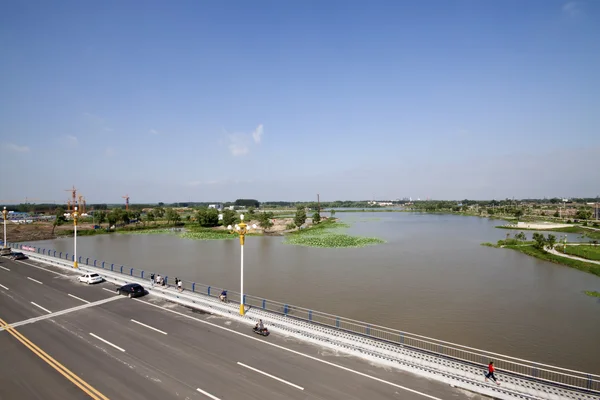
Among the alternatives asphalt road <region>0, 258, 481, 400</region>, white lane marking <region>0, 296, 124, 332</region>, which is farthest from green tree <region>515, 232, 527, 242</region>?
white lane marking <region>0, 296, 124, 332</region>

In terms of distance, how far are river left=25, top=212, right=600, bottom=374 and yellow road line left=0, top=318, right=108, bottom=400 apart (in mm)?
17385

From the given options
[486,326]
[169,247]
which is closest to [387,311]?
[486,326]

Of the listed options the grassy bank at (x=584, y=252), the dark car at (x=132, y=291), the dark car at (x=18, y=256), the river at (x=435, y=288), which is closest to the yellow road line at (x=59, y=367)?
the dark car at (x=132, y=291)

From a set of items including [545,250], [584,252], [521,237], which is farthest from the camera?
[521,237]

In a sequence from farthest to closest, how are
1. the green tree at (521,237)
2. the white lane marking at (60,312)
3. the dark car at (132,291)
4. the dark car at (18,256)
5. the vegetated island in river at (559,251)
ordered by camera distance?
the green tree at (521,237), the vegetated island in river at (559,251), the dark car at (18,256), the dark car at (132,291), the white lane marking at (60,312)

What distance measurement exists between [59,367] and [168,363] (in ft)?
15.3

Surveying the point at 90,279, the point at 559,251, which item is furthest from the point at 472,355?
the point at 559,251

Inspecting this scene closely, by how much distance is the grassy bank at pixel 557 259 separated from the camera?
4300cm

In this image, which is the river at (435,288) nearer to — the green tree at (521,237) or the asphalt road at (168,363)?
the asphalt road at (168,363)

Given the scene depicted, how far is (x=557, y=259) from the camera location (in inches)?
1924

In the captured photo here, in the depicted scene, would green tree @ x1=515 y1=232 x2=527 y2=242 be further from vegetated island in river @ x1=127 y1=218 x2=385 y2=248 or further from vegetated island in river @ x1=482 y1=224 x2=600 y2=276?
vegetated island in river @ x1=127 y1=218 x2=385 y2=248

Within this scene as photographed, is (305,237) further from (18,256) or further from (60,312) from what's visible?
(60,312)

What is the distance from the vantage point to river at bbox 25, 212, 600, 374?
878 inches

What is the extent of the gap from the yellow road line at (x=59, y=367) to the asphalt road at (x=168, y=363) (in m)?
0.05
